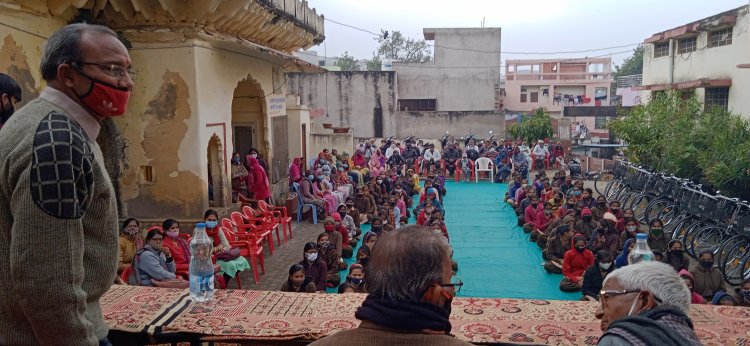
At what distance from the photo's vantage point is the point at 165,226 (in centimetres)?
659

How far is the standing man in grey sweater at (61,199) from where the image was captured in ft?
5.27

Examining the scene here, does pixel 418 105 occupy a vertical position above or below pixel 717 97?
above

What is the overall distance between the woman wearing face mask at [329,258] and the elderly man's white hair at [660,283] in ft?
18.3

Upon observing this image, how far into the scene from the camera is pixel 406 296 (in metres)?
1.71

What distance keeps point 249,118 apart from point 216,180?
281cm

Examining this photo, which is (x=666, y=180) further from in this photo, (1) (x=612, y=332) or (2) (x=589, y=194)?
(1) (x=612, y=332)

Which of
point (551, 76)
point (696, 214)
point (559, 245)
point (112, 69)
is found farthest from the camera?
point (551, 76)

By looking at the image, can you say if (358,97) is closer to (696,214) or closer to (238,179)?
(238,179)

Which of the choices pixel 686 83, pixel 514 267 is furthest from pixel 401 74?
pixel 514 267

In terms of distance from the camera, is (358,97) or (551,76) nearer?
(358,97)

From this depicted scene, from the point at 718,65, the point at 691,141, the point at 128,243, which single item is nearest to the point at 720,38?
the point at 718,65

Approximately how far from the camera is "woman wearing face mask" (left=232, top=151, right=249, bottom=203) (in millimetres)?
11516

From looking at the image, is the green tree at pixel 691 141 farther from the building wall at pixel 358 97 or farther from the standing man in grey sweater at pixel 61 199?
the building wall at pixel 358 97

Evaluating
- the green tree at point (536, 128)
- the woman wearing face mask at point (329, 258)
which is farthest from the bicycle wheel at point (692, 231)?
the green tree at point (536, 128)
